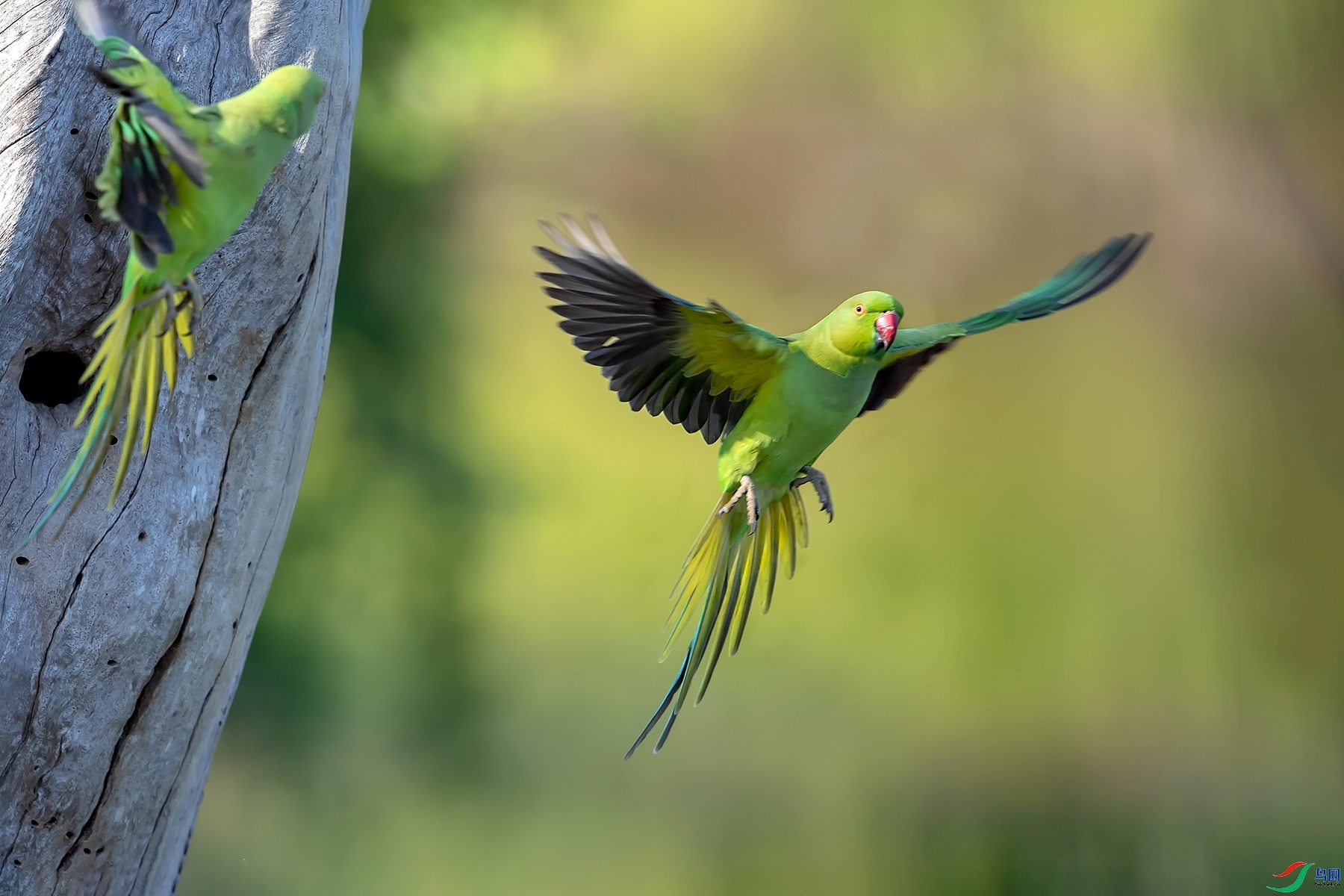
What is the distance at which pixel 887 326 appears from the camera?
3.30 ft

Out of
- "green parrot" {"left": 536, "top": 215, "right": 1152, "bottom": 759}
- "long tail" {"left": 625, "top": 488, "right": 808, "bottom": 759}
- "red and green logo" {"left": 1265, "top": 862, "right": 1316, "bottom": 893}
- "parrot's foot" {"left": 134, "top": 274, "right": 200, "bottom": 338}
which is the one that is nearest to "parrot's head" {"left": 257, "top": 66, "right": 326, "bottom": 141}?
"parrot's foot" {"left": 134, "top": 274, "right": 200, "bottom": 338}

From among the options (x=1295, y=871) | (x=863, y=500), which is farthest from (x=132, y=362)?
(x=1295, y=871)

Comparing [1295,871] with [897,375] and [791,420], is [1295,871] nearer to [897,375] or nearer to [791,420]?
[897,375]

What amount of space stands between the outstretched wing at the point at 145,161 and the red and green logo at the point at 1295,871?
3015 millimetres

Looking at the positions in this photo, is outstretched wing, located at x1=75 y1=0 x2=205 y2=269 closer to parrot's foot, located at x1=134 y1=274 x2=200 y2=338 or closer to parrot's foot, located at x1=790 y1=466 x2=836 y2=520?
parrot's foot, located at x1=134 y1=274 x2=200 y2=338

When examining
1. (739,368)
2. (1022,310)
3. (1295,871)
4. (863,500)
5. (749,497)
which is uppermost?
(863,500)

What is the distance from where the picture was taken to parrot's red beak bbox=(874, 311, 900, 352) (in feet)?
3.30

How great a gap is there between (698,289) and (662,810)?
143cm

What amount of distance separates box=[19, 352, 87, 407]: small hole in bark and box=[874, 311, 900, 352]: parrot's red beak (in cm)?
87

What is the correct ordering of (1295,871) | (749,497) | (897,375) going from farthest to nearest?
(1295,871), (897,375), (749,497)

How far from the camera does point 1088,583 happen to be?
2.77 metres

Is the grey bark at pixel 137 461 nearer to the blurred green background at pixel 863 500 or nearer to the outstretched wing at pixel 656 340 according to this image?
the outstretched wing at pixel 656 340

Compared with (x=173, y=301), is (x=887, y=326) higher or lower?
higher

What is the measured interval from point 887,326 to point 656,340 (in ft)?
0.79
